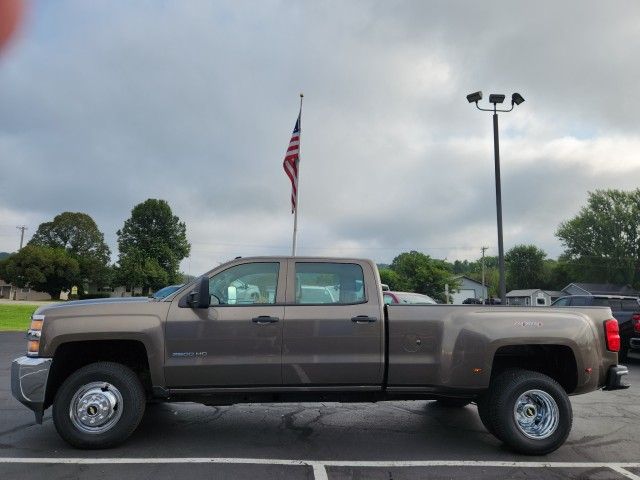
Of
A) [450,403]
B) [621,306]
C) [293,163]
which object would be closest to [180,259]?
[293,163]

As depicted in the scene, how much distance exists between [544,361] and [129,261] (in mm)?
71653

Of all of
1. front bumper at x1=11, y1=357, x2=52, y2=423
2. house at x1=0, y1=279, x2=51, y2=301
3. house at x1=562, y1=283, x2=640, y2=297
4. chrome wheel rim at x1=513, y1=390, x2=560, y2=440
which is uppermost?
house at x1=562, y1=283, x2=640, y2=297

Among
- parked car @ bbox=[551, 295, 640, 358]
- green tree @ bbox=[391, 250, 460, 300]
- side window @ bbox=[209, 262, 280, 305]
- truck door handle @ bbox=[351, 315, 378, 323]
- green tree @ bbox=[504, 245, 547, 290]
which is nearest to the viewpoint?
truck door handle @ bbox=[351, 315, 378, 323]

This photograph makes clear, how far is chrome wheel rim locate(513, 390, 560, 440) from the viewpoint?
537 centimetres

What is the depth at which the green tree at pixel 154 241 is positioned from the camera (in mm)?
72938

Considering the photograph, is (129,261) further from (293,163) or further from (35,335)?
(35,335)

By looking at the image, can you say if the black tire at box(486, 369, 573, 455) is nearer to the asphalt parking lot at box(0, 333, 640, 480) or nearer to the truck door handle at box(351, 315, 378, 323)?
the asphalt parking lot at box(0, 333, 640, 480)

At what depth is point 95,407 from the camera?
5.23 metres

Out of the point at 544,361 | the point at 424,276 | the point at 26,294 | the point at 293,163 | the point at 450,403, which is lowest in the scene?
the point at 450,403

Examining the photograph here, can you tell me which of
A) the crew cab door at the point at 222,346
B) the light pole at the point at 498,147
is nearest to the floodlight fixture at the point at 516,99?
the light pole at the point at 498,147

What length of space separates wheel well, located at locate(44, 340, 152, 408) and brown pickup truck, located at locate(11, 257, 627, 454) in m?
0.02

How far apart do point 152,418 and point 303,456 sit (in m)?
2.47

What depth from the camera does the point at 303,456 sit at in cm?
516

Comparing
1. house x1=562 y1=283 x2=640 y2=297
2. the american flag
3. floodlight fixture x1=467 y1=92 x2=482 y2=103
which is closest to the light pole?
floodlight fixture x1=467 y1=92 x2=482 y2=103
